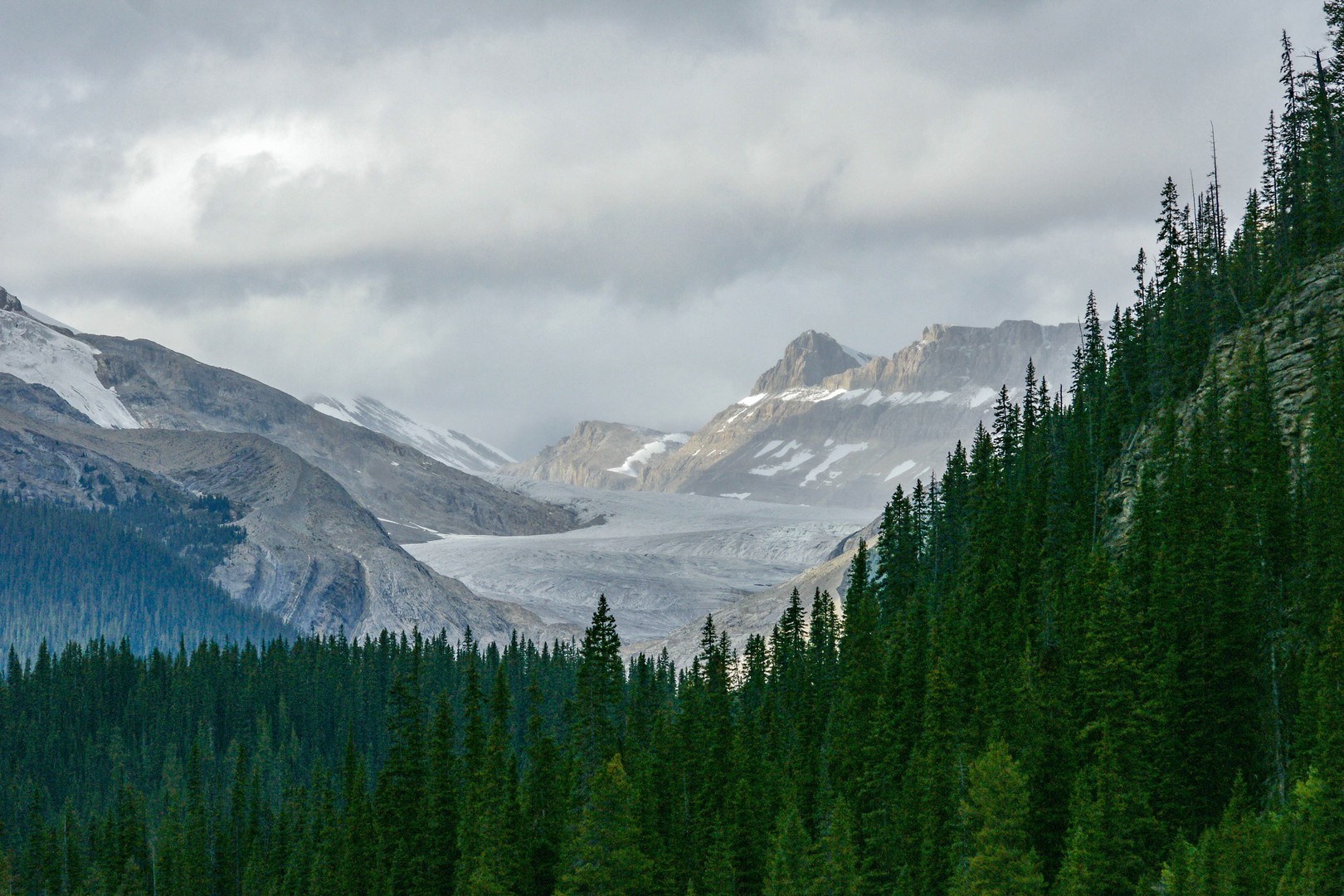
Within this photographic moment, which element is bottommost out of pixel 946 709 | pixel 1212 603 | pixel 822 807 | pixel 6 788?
pixel 6 788

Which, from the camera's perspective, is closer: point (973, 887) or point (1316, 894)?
point (1316, 894)

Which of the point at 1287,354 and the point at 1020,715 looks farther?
the point at 1287,354

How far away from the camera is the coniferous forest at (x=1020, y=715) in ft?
186

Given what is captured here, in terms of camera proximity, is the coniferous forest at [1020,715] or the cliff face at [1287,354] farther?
the cliff face at [1287,354]

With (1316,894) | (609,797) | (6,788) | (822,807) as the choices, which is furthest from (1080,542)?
(6,788)

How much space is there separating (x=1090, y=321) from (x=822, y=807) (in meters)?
67.0

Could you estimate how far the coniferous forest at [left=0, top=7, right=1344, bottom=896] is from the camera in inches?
2231

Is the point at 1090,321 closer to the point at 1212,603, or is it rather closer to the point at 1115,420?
the point at 1115,420

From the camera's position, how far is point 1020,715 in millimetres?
65250

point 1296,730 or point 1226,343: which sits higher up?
point 1226,343

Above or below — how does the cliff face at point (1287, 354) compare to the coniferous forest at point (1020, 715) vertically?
above

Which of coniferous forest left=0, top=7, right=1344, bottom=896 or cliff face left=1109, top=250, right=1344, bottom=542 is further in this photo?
cliff face left=1109, top=250, right=1344, bottom=542

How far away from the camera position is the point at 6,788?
133 meters

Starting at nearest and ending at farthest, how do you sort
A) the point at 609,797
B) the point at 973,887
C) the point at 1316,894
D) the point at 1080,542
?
the point at 1316,894 < the point at 973,887 < the point at 609,797 < the point at 1080,542
